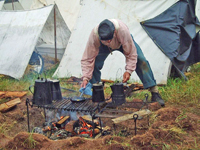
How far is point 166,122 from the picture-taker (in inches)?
115

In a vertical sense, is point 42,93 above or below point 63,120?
above

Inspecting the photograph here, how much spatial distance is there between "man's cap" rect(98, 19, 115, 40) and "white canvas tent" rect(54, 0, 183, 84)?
2.53 m

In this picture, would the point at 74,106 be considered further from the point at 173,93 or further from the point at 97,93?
the point at 173,93

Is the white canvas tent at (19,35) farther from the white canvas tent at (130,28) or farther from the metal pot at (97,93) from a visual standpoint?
the metal pot at (97,93)

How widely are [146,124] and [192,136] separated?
0.74 m

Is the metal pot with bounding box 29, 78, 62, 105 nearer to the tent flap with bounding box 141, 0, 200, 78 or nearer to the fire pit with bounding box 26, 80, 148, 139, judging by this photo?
the fire pit with bounding box 26, 80, 148, 139

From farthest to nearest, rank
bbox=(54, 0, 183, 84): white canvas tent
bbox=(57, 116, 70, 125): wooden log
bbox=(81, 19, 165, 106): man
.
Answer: bbox=(54, 0, 183, 84): white canvas tent, bbox=(57, 116, 70, 125): wooden log, bbox=(81, 19, 165, 106): man

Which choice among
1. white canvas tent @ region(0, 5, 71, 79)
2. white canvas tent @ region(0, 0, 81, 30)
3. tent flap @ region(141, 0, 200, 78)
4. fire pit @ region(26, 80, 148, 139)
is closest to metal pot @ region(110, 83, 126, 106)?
fire pit @ region(26, 80, 148, 139)

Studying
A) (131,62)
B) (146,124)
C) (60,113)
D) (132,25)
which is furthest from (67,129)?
(132,25)

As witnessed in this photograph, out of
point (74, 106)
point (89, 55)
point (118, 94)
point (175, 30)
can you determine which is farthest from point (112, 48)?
point (175, 30)

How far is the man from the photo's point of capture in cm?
312

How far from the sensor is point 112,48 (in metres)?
3.68

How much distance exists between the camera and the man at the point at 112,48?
3125 mm

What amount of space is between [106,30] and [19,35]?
4006 mm
